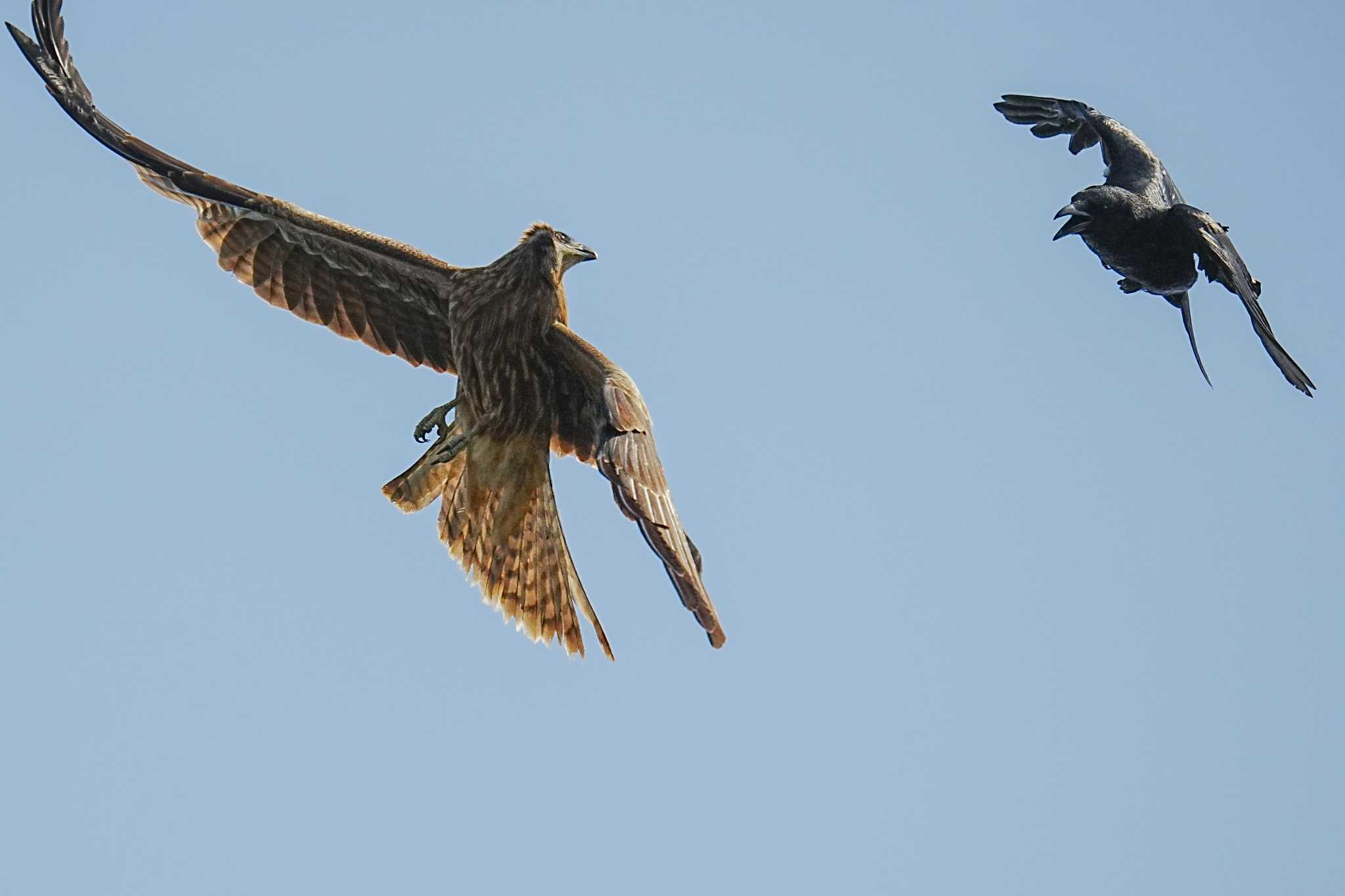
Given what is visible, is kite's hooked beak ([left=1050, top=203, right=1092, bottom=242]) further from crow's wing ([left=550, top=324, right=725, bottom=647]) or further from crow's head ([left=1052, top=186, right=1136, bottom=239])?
crow's wing ([left=550, top=324, right=725, bottom=647])

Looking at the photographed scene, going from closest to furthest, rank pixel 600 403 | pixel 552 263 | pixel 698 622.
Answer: pixel 698 622, pixel 600 403, pixel 552 263

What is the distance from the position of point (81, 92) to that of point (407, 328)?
207 cm

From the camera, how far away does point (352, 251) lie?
10.2 meters

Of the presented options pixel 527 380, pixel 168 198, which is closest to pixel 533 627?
pixel 527 380

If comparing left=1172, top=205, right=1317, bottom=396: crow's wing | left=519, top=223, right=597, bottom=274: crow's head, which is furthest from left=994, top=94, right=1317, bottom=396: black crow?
left=519, top=223, right=597, bottom=274: crow's head

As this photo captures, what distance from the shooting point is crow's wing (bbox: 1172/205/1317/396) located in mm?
9109

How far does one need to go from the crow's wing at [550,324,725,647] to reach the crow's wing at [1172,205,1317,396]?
9.94 ft

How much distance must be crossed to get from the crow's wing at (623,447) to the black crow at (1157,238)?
267 centimetres

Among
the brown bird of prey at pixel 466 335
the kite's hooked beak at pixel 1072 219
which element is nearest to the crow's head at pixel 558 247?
the brown bird of prey at pixel 466 335

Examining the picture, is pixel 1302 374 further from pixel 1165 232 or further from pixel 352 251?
pixel 352 251

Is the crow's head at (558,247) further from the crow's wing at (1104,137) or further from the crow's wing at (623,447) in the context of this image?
the crow's wing at (1104,137)

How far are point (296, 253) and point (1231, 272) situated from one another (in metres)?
4.77

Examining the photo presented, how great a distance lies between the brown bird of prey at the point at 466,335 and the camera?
373 inches

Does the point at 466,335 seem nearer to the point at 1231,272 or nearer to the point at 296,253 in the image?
the point at 296,253
